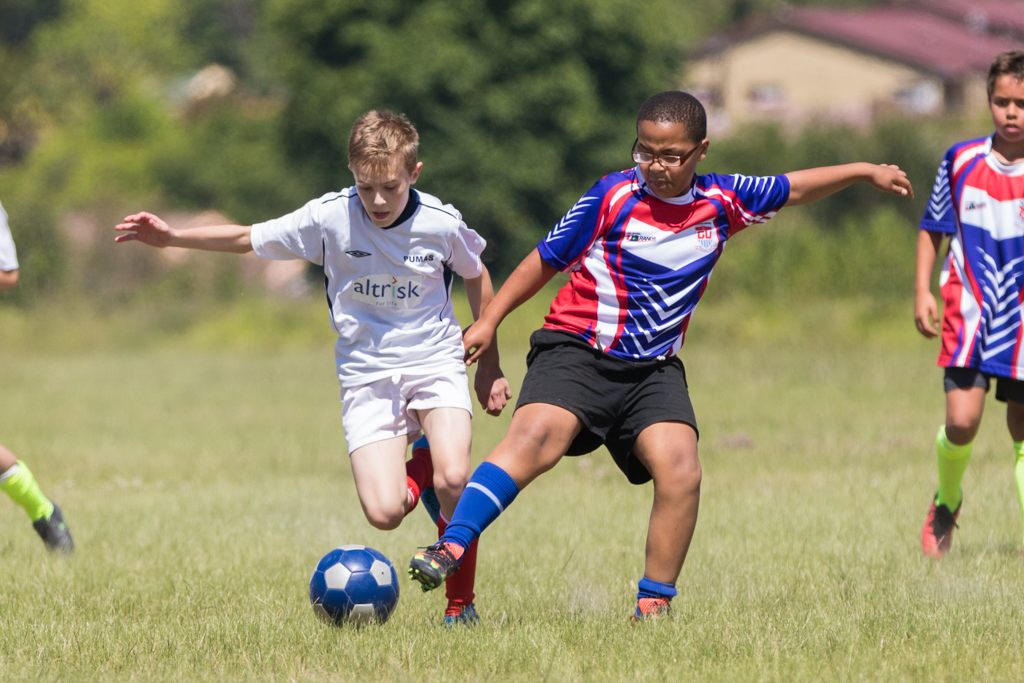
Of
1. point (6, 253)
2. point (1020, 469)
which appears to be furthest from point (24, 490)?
point (1020, 469)

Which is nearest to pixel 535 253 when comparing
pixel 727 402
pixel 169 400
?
pixel 727 402

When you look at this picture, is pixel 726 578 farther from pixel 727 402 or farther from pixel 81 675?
pixel 727 402

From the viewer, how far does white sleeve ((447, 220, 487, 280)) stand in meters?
5.21

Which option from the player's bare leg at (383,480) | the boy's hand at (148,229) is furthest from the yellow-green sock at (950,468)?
the boy's hand at (148,229)

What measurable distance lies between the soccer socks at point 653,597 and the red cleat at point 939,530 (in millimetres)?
1929

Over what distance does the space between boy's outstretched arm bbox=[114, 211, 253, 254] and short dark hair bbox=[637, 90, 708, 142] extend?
171 centimetres

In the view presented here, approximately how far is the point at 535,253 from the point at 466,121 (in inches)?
1018

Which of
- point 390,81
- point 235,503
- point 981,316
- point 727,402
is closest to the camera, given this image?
point 981,316

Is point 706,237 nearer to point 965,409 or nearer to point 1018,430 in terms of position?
point 965,409

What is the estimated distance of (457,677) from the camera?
407 centimetres

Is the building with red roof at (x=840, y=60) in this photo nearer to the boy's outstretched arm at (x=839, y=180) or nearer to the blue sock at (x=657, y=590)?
Result: the boy's outstretched arm at (x=839, y=180)

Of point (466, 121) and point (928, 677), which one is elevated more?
point (466, 121)

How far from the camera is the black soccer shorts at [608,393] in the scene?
480 cm

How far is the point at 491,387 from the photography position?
507 cm
